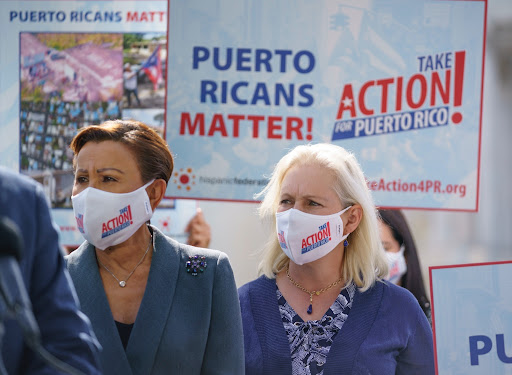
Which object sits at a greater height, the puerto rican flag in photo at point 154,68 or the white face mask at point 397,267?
the puerto rican flag in photo at point 154,68

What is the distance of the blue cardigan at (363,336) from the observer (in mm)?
3025

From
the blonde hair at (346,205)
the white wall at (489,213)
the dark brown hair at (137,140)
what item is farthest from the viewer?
the white wall at (489,213)

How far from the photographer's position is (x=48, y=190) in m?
4.40

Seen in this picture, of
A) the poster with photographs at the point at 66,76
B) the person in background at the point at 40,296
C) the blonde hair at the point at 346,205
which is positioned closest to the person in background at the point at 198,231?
the poster with photographs at the point at 66,76

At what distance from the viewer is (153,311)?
9.07ft

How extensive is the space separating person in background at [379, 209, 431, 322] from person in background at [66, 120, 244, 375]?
2153mm

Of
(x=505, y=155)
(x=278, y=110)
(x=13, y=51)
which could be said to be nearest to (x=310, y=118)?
(x=278, y=110)

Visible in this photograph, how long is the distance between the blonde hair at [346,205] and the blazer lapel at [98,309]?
816mm

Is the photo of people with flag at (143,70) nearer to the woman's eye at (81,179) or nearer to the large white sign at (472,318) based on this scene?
the woman's eye at (81,179)

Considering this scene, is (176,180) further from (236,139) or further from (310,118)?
(310,118)

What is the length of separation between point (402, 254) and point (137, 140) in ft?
8.17

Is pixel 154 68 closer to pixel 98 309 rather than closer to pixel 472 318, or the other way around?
pixel 98 309

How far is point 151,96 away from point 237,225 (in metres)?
1.76

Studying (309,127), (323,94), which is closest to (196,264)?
(309,127)
